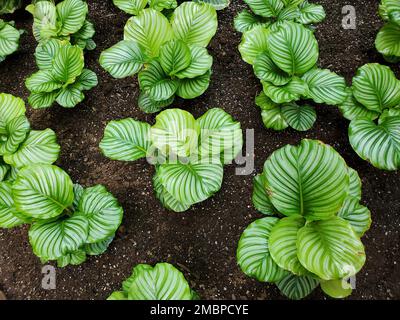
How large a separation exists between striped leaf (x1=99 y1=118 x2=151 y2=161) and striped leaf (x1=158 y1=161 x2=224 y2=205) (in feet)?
0.64

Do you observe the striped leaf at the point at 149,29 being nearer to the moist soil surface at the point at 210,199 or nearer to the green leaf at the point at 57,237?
the moist soil surface at the point at 210,199

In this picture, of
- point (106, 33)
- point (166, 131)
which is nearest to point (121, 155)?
point (166, 131)

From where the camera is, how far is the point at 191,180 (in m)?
1.73

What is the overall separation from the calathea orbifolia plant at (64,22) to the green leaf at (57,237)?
129 centimetres

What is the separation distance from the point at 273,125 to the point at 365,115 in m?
0.48

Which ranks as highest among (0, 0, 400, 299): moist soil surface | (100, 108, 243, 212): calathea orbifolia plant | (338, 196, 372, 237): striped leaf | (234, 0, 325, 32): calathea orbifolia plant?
(234, 0, 325, 32): calathea orbifolia plant

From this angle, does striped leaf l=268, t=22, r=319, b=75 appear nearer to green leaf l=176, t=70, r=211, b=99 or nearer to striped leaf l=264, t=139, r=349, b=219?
green leaf l=176, t=70, r=211, b=99

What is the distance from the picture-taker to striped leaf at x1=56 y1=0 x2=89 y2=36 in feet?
8.15

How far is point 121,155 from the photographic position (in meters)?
1.88

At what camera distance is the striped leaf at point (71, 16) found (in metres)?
2.49

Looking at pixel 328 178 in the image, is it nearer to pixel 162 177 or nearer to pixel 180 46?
pixel 162 177

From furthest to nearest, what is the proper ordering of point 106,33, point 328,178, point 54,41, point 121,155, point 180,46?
point 106,33 < point 54,41 < point 180,46 < point 121,155 < point 328,178

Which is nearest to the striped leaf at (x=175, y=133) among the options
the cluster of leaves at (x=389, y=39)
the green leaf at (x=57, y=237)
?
the green leaf at (x=57, y=237)

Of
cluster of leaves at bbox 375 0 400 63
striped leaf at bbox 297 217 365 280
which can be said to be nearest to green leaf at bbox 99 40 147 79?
striped leaf at bbox 297 217 365 280
